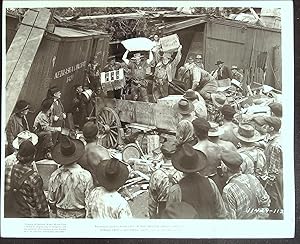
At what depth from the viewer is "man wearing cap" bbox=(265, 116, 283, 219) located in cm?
54

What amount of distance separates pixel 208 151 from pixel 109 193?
120 millimetres

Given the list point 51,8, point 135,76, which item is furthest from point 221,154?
point 51,8

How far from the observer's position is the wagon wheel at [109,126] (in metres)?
0.54

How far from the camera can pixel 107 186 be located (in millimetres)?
537

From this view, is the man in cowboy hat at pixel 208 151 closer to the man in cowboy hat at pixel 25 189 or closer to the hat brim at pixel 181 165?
the hat brim at pixel 181 165

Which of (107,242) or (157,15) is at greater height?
(157,15)

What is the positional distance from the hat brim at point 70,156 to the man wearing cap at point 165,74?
10 cm

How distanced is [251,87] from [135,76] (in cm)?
13

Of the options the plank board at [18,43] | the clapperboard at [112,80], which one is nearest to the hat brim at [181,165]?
the clapperboard at [112,80]

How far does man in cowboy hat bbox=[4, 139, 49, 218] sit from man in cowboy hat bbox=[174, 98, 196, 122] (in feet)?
0.55

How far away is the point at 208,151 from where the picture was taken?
0.54 m

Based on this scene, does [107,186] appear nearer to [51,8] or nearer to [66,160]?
[66,160]

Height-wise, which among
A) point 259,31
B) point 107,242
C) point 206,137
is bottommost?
point 107,242

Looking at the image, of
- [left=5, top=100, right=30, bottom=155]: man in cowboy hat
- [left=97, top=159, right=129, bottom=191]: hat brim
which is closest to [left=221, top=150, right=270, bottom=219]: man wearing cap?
[left=97, top=159, right=129, bottom=191]: hat brim
